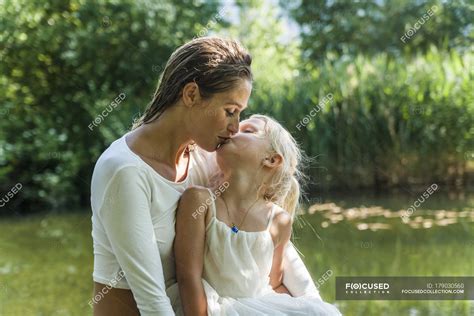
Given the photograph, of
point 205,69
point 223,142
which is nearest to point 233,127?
point 223,142

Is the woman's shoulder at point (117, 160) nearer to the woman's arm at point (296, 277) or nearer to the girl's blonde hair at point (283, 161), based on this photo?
the girl's blonde hair at point (283, 161)

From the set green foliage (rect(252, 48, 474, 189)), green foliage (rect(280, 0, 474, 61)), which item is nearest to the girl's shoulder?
green foliage (rect(252, 48, 474, 189))

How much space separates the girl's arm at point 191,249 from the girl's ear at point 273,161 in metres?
0.21

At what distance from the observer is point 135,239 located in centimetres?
159

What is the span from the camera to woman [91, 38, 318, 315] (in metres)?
1.60

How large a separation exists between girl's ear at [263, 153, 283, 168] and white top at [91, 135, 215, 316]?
265 mm

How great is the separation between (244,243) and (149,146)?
32 centimetres

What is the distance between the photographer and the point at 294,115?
8.09 meters

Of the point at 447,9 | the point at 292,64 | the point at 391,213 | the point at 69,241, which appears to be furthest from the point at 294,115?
the point at 447,9

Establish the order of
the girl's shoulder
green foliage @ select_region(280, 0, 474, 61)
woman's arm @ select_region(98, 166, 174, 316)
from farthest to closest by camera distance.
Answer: green foliage @ select_region(280, 0, 474, 61), the girl's shoulder, woman's arm @ select_region(98, 166, 174, 316)

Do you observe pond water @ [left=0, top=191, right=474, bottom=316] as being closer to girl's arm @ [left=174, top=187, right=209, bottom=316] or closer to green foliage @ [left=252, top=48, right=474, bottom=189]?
green foliage @ [left=252, top=48, right=474, bottom=189]

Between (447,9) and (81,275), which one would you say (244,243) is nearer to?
(81,275)

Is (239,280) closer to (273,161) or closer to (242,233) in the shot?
(242,233)

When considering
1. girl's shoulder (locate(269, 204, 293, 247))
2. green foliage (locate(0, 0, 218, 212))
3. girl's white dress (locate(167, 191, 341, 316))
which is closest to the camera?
girl's white dress (locate(167, 191, 341, 316))
